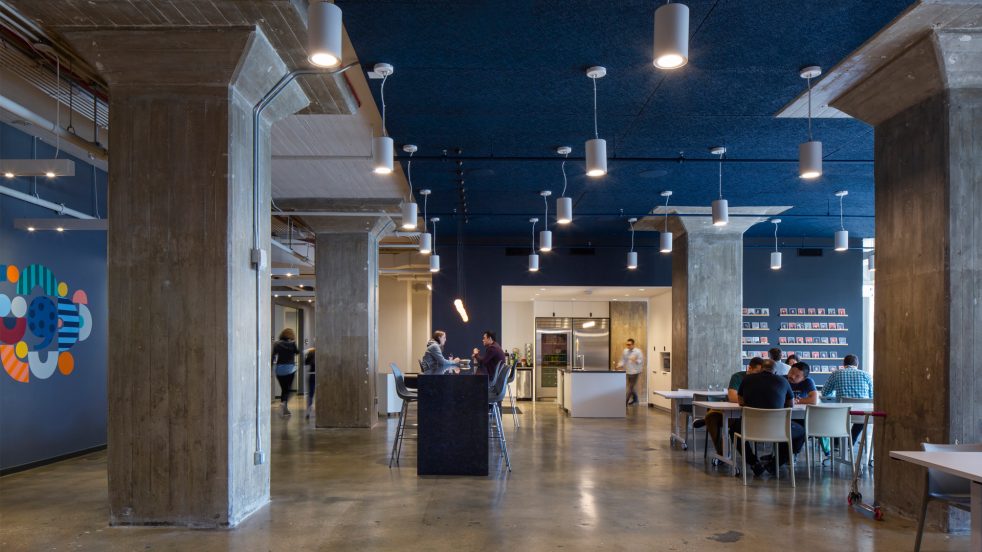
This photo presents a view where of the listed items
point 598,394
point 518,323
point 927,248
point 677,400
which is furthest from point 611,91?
point 518,323

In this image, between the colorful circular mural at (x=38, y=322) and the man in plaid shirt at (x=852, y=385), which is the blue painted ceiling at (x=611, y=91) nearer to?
the man in plaid shirt at (x=852, y=385)

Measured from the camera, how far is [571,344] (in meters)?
18.1

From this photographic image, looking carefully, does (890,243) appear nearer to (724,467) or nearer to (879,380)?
(879,380)

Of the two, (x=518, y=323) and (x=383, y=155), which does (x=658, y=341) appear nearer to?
(x=518, y=323)

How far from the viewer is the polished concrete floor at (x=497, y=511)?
5.32 m

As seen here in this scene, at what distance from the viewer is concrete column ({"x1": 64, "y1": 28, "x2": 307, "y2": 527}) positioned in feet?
18.3

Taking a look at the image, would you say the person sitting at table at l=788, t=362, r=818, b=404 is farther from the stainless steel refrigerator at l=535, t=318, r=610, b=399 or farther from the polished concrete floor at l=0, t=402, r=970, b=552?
the stainless steel refrigerator at l=535, t=318, r=610, b=399

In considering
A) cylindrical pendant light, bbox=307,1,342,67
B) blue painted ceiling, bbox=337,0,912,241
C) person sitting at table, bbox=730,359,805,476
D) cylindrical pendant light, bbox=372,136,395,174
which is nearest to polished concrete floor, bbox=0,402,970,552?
person sitting at table, bbox=730,359,805,476

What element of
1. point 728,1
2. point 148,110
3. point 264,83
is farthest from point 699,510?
point 148,110

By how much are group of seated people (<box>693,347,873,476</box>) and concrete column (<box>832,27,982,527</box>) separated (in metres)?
1.42

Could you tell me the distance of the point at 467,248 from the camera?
52.9 feet

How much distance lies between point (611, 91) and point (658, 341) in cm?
1101

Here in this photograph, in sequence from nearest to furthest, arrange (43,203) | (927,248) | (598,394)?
(927,248)
(43,203)
(598,394)

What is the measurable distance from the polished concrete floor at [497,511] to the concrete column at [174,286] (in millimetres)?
401
